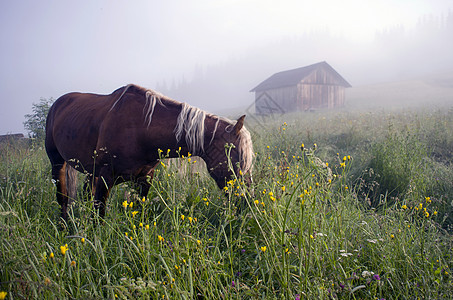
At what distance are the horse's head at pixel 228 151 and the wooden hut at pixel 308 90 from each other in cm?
2519

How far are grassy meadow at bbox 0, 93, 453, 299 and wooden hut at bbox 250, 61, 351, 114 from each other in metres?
24.0

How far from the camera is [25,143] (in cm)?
880

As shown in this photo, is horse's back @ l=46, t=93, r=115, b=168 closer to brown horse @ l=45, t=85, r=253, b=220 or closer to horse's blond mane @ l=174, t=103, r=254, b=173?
brown horse @ l=45, t=85, r=253, b=220

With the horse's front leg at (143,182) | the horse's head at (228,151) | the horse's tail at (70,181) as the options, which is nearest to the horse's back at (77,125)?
the horse's tail at (70,181)

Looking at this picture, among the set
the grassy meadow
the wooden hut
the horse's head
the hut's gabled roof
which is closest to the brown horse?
the horse's head

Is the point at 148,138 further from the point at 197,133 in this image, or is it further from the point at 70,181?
the point at 70,181

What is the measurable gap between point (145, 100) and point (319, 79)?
97.8ft

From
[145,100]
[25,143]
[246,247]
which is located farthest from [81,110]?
[25,143]

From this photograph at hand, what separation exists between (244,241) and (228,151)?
3.80 feet

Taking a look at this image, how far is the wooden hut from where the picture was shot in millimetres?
28484

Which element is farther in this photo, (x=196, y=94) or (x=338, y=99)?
(x=196, y=94)

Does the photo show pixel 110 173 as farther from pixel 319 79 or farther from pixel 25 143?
pixel 319 79

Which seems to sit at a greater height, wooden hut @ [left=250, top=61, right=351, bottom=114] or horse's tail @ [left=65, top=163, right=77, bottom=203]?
wooden hut @ [left=250, top=61, right=351, bottom=114]

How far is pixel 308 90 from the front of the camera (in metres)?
29.1
